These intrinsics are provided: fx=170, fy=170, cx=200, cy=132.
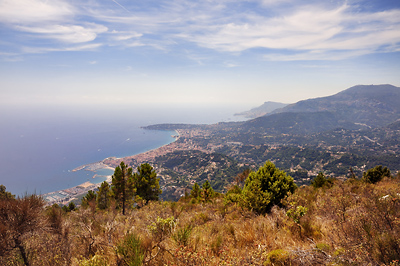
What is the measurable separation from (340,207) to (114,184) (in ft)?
68.3

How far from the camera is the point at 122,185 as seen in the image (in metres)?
19.8

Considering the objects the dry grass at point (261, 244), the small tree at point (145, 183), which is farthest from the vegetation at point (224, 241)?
the small tree at point (145, 183)

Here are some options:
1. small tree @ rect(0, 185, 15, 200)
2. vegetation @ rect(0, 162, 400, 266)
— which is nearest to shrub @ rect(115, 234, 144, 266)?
vegetation @ rect(0, 162, 400, 266)

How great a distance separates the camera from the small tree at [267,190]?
8477 mm

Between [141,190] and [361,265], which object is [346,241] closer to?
[361,265]

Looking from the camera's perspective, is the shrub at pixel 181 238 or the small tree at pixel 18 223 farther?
the small tree at pixel 18 223

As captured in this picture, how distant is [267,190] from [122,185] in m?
16.8

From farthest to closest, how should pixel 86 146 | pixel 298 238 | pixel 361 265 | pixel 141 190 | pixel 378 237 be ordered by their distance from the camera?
1. pixel 86 146
2. pixel 141 190
3. pixel 298 238
4. pixel 378 237
5. pixel 361 265

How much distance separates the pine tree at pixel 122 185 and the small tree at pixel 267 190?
50.5 feet

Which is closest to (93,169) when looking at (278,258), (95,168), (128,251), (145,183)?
(95,168)

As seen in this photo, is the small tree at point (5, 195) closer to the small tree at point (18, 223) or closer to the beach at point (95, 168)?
the small tree at point (18, 223)

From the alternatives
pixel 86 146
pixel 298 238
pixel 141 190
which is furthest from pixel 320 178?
pixel 86 146

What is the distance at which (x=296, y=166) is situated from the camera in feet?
434

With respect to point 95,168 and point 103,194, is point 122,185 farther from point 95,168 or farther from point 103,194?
point 95,168
